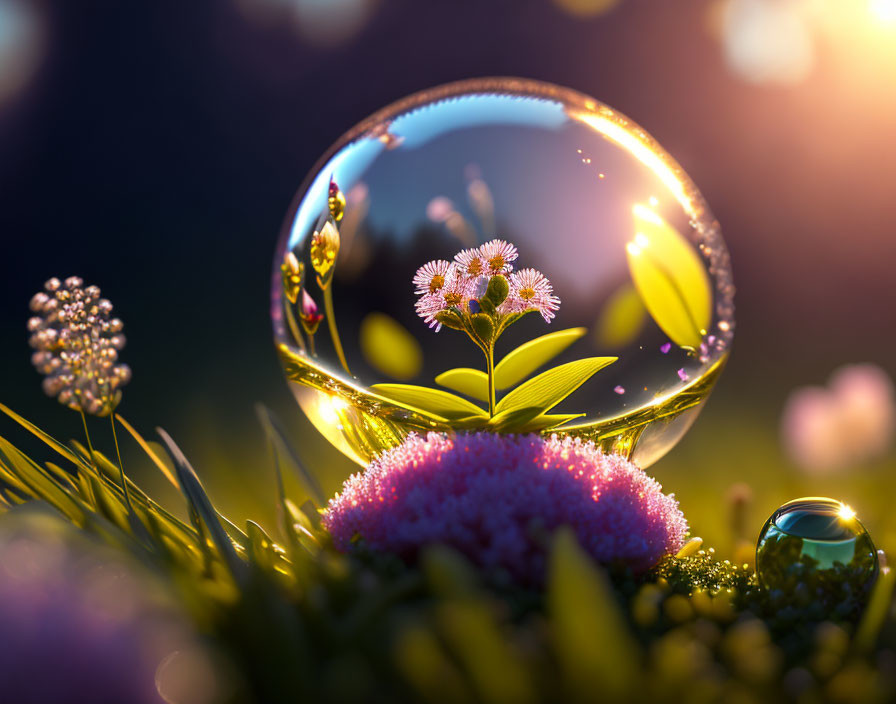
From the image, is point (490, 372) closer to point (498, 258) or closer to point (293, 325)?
point (498, 258)

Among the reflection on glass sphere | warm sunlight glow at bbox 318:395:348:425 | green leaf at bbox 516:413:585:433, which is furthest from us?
warm sunlight glow at bbox 318:395:348:425

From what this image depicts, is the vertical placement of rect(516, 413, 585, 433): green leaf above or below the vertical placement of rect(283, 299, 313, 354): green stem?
above

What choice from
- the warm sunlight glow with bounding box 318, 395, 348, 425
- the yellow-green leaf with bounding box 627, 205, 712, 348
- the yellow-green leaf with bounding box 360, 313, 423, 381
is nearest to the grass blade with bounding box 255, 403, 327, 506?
the warm sunlight glow with bounding box 318, 395, 348, 425

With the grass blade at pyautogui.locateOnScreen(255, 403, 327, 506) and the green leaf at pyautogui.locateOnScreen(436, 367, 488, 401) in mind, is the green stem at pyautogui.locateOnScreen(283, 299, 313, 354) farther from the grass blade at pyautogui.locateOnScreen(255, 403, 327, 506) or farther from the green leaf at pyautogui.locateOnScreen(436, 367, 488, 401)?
the green leaf at pyautogui.locateOnScreen(436, 367, 488, 401)

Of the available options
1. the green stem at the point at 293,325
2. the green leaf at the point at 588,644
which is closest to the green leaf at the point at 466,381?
the green stem at the point at 293,325

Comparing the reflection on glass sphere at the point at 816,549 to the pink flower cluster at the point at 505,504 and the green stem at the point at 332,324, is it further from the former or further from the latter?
the green stem at the point at 332,324

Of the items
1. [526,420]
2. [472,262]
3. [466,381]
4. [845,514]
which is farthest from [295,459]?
[845,514]

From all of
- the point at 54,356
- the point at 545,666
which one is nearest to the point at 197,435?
the point at 54,356
